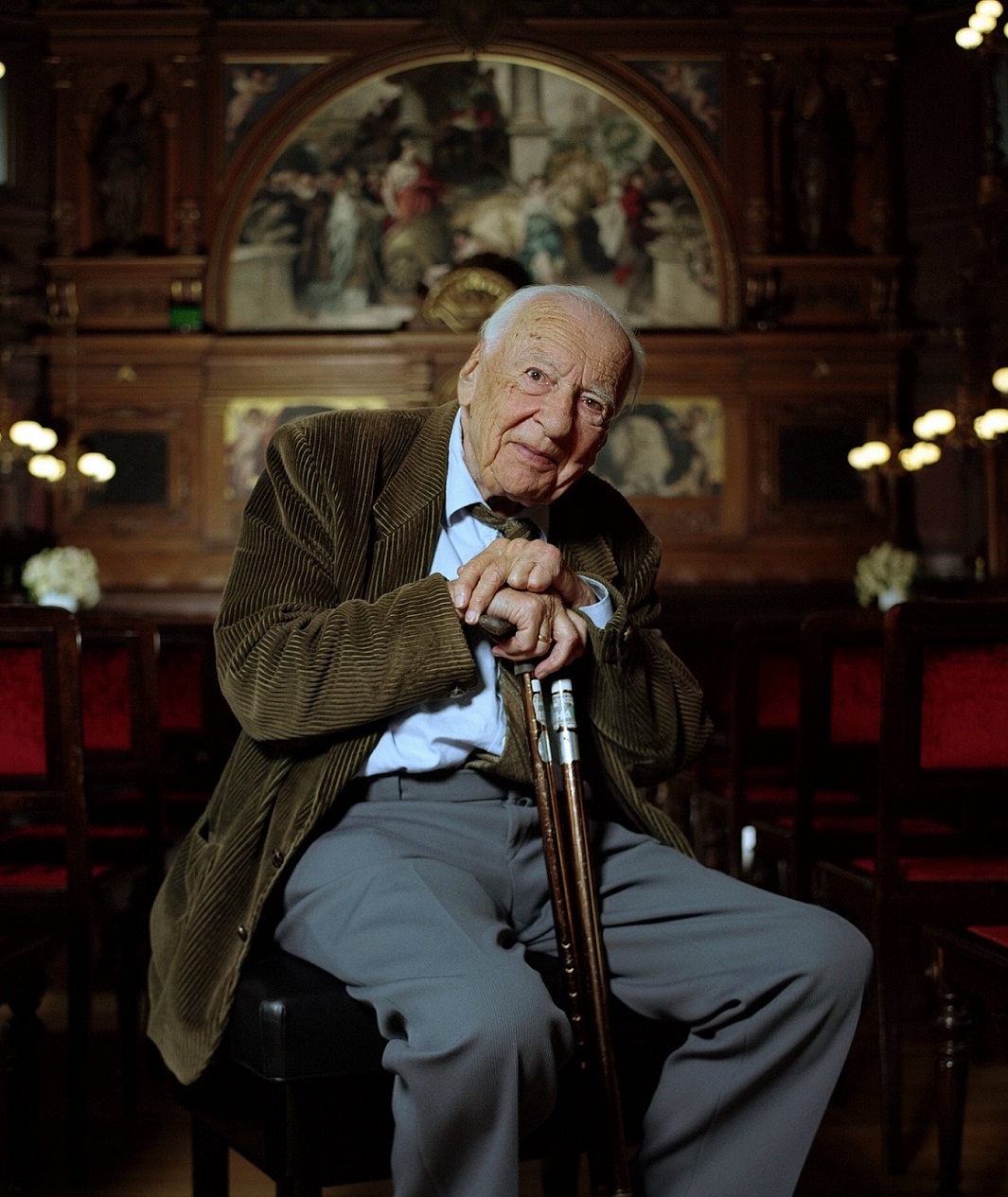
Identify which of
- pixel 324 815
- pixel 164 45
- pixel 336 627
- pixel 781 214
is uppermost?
pixel 164 45

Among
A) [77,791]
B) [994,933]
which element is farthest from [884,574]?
[77,791]

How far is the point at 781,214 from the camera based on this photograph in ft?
35.6

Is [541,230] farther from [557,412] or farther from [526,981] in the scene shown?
[526,981]

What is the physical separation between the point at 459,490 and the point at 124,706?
5.99ft

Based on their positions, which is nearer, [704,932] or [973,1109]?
[704,932]

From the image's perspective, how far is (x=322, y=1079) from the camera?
6.02 ft

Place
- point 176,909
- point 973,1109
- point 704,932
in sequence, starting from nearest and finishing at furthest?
point 704,932 → point 176,909 → point 973,1109

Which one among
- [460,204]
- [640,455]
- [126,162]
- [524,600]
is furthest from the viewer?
[126,162]

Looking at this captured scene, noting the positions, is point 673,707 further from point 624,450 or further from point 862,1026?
point 624,450

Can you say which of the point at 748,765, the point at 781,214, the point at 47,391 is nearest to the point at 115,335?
the point at 47,391

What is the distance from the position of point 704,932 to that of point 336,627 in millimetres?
653

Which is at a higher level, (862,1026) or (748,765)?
(748,765)

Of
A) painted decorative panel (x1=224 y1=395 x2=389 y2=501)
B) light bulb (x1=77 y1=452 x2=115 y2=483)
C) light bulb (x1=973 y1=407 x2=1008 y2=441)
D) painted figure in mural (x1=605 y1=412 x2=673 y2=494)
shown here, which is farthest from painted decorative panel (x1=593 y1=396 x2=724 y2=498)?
light bulb (x1=77 y1=452 x2=115 y2=483)

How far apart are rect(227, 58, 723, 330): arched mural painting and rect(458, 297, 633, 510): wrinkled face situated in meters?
8.65
